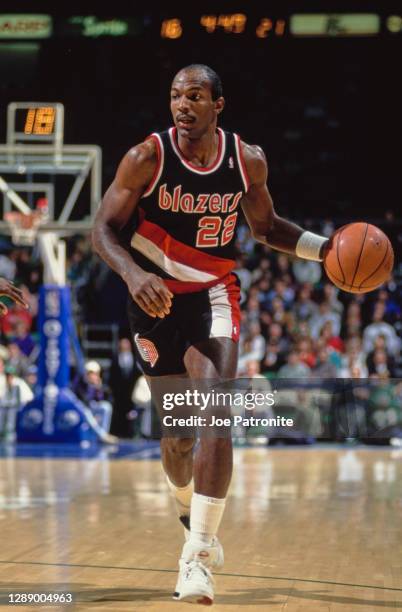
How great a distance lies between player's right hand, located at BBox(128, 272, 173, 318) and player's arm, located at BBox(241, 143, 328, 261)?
92 cm

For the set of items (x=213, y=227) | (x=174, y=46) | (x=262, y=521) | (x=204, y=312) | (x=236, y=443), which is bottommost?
(x=236, y=443)

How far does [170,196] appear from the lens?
4.53 meters

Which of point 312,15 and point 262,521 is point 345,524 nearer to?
point 262,521

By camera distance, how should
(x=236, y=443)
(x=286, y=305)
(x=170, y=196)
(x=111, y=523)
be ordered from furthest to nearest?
(x=286, y=305) → (x=236, y=443) → (x=111, y=523) → (x=170, y=196)

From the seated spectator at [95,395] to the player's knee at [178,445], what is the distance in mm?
9686

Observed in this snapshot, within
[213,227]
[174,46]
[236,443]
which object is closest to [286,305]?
[236,443]

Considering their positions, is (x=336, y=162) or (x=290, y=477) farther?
(x=336, y=162)

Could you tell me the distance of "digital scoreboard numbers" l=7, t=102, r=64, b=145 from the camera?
48.5ft

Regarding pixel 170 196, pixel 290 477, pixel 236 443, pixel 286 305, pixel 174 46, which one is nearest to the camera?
pixel 170 196

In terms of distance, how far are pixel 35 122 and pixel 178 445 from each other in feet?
36.7

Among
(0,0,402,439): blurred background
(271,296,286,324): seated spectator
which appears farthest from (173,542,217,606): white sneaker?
(0,0,402,439): blurred background

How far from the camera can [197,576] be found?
3.99m

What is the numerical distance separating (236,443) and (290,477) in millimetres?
4334

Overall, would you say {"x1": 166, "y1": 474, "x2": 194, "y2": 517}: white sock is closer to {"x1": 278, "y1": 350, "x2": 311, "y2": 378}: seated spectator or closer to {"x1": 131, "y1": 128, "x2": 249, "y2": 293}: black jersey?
{"x1": 131, "y1": 128, "x2": 249, "y2": 293}: black jersey
